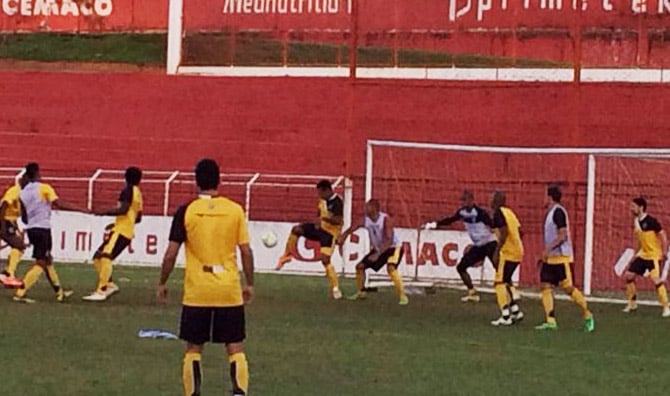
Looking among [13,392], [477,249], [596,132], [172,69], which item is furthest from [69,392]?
[172,69]

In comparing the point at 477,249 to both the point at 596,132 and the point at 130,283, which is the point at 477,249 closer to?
the point at 130,283

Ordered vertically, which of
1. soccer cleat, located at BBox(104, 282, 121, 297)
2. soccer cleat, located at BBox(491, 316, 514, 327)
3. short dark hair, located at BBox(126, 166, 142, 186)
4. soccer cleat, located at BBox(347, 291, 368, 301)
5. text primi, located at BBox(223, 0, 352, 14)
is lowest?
soccer cleat, located at BBox(347, 291, 368, 301)

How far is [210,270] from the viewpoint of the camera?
1194 centimetres

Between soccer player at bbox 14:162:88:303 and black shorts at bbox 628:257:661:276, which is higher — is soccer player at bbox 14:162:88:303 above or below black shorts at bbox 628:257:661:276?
above

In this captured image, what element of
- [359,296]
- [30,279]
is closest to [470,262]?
[359,296]

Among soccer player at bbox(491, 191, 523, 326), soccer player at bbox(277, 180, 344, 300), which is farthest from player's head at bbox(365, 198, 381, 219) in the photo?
soccer player at bbox(491, 191, 523, 326)

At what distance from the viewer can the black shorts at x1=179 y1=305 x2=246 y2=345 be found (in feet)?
39.2

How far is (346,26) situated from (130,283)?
668 inches

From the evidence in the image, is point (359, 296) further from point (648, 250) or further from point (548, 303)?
point (548, 303)

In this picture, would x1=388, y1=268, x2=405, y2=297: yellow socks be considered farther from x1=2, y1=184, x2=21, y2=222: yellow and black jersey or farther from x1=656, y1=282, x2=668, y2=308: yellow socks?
x1=2, y1=184, x2=21, y2=222: yellow and black jersey

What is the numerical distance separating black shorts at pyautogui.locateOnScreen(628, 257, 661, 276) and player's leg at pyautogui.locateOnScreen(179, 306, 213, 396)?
43.1 feet

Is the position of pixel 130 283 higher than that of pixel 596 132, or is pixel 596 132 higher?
pixel 596 132

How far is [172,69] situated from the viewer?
4550cm

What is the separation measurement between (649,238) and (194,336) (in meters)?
13.3
